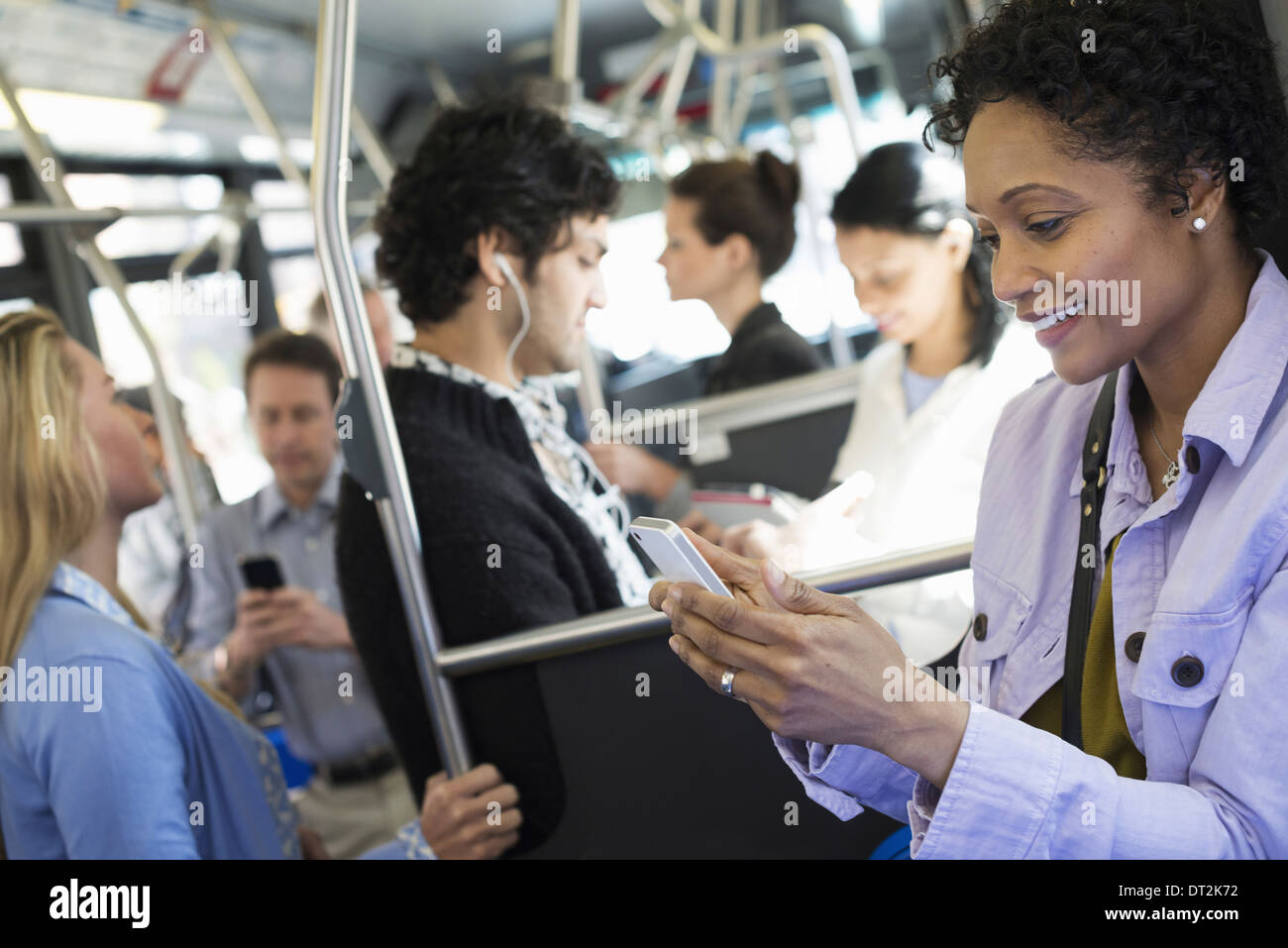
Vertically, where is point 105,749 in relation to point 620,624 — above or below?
below

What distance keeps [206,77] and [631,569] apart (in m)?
3.38

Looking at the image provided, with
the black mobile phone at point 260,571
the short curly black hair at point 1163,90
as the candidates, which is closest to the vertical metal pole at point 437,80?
the black mobile phone at point 260,571

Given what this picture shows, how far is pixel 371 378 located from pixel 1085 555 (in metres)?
0.89

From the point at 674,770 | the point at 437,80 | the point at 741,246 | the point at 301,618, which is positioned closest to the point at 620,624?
the point at 674,770

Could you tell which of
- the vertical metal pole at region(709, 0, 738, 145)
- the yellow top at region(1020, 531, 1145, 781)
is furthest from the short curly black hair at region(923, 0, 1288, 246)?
the vertical metal pole at region(709, 0, 738, 145)

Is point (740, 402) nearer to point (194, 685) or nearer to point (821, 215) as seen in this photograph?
point (821, 215)

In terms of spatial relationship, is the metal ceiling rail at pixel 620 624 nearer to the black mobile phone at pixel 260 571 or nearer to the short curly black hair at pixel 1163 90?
the short curly black hair at pixel 1163 90

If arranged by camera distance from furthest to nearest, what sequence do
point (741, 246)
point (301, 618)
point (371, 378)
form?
point (741, 246)
point (301, 618)
point (371, 378)

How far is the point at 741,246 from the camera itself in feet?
9.04

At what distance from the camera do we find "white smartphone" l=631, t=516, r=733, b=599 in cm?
78

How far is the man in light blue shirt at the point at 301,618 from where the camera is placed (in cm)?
229

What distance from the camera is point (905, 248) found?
6.79ft

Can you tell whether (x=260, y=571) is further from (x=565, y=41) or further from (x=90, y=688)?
(x=565, y=41)
